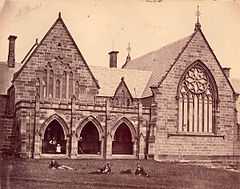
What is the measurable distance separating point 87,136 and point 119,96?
339cm

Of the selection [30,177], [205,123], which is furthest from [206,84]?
[30,177]

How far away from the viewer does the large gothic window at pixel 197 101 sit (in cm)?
2052

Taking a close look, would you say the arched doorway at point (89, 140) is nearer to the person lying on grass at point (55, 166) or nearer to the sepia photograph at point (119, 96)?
the sepia photograph at point (119, 96)

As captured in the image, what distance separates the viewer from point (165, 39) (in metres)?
14.8

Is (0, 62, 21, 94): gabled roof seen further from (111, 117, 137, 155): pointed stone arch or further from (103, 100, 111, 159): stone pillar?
(111, 117, 137, 155): pointed stone arch

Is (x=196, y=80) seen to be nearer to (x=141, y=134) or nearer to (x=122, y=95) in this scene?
(x=141, y=134)

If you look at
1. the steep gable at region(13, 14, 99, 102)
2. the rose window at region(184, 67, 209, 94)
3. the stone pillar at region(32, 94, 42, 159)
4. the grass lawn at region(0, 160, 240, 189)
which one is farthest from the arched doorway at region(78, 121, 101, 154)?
the grass lawn at region(0, 160, 240, 189)

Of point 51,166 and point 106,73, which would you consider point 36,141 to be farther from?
point 106,73

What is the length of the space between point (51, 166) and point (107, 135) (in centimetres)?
533

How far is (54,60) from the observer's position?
1991 centimetres

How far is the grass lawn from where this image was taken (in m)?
12.1

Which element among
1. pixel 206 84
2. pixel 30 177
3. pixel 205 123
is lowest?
pixel 30 177

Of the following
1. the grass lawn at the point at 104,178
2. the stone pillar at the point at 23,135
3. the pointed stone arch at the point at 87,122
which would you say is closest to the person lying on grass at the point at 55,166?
the grass lawn at the point at 104,178

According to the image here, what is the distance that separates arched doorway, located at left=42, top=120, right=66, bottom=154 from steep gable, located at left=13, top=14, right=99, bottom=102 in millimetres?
1496
